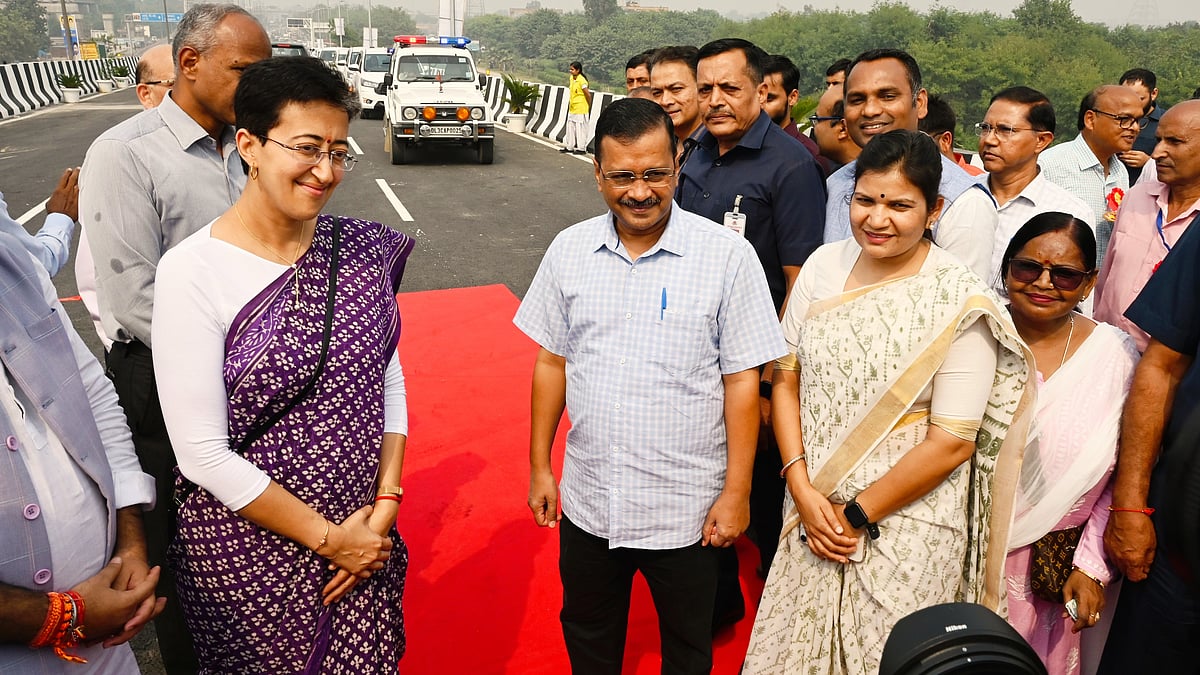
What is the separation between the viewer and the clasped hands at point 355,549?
1.81m

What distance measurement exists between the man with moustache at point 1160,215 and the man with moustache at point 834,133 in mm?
1105

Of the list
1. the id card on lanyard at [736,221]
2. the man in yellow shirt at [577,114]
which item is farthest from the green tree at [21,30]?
the id card on lanyard at [736,221]


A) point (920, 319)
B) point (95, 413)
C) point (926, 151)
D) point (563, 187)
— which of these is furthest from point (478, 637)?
point (563, 187)

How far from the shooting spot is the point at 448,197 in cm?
1051

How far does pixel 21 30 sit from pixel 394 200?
3381 inches

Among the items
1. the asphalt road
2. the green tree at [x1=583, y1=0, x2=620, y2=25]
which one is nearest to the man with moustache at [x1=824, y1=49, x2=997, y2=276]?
the asphalt road

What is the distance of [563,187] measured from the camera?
36.9 ft

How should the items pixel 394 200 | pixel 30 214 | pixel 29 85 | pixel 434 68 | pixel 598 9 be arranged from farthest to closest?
pixel 598 9, pixel 29 85, pixel 434 68, pixel 394 200, pixel 30 214

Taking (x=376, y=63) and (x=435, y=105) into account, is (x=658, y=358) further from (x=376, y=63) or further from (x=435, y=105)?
(x=376, y=63)

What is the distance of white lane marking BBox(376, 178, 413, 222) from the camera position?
9258 millimetres

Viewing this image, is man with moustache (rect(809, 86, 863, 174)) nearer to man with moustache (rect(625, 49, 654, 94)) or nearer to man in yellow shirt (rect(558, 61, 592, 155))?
man with moustache (rect(625, 49, 654, 94))

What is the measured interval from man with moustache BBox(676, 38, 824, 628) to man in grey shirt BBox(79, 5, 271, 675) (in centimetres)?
153

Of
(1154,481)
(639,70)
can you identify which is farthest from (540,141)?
(1154,481)

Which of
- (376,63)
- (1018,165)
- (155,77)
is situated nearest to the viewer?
(155,77)
